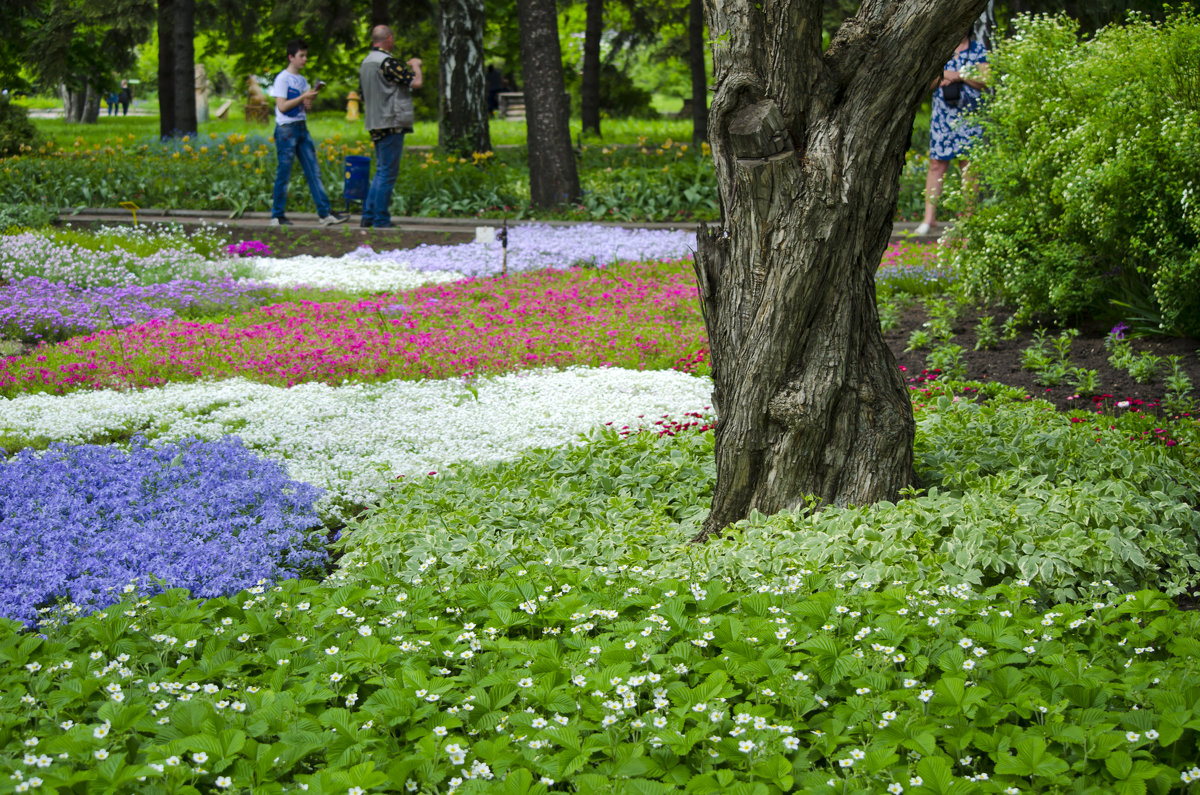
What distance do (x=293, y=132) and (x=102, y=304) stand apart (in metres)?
4.08

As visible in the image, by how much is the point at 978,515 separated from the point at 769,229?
4.70 feet

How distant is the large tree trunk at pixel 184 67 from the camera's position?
58.4ft

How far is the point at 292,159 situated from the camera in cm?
1195

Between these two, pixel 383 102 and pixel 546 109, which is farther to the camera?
pixel 546 109

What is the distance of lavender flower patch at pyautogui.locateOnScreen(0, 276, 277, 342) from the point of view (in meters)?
8.34

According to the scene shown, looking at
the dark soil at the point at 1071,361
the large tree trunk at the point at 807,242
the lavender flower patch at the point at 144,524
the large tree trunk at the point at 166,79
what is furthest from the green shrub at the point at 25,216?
the large tree trunk at the point at 807,242

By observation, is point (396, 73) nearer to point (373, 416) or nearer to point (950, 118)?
point (950, 118)

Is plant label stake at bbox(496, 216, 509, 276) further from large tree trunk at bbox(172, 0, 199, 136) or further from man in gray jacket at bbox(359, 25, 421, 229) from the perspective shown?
large tree trunk at bbox(172, 0, 199, 136)

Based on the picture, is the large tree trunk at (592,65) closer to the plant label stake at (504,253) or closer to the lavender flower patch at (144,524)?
the plant label stake at (504,253)

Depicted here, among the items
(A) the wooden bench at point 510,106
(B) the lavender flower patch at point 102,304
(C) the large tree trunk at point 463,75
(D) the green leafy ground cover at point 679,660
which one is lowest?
(D) the green leafy ground cover at point 679,660

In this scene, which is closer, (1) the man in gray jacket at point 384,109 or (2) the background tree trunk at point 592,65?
(1) the man in gray jacket at point 384,109

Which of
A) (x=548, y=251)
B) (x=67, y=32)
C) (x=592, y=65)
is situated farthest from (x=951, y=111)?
(x=67, y=32)

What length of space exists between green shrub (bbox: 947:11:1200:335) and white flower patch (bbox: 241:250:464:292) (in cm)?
562

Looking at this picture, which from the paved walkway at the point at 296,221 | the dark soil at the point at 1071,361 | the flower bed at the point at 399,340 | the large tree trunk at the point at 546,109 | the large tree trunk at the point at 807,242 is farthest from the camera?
the large tree trunk at the point at 546,109
